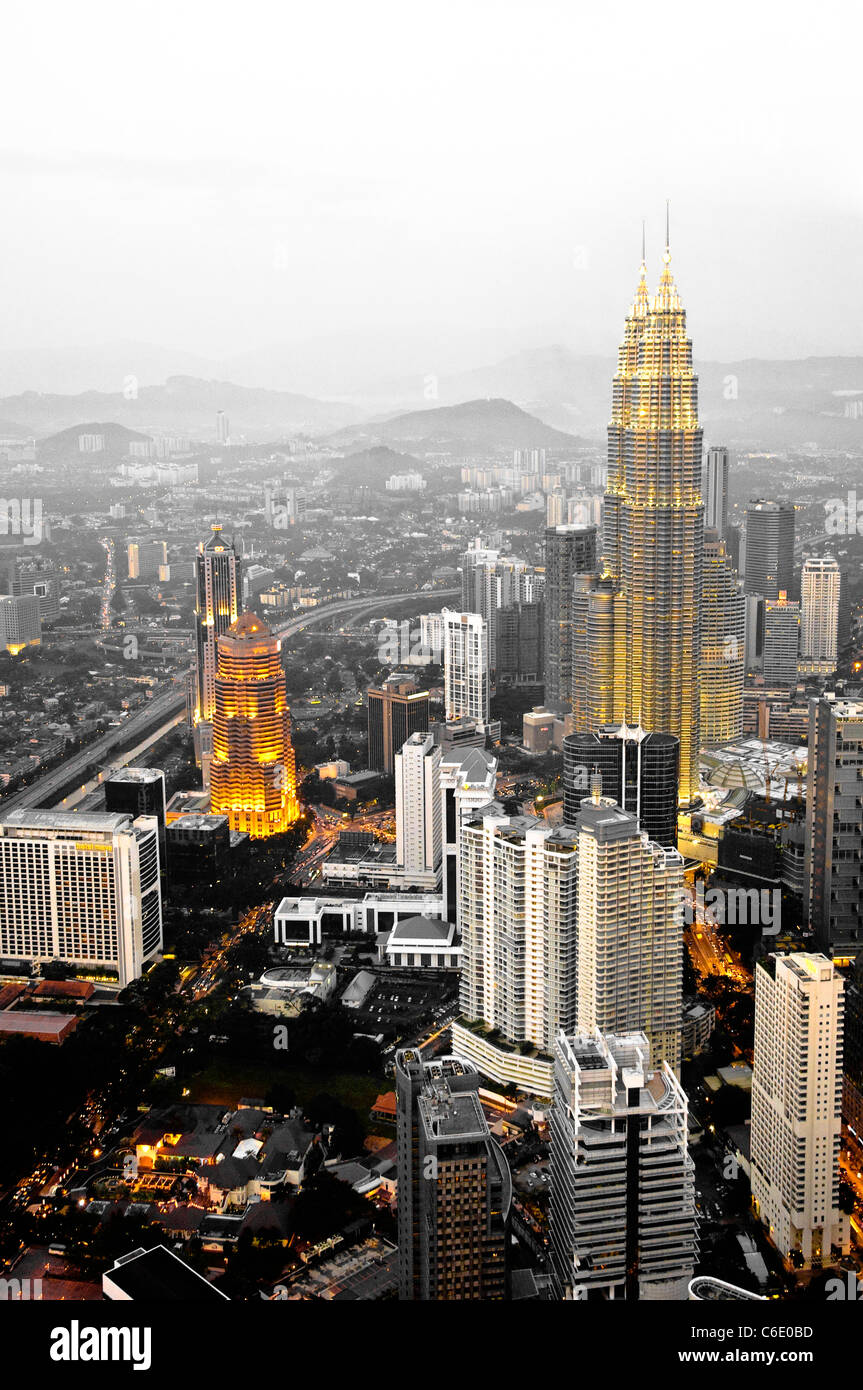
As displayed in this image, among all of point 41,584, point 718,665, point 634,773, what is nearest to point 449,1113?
point 634,773

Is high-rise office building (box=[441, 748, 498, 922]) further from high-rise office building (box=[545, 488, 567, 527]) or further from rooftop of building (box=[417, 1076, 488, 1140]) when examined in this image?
high-rise office building (box=[545, 488, 567, 527])

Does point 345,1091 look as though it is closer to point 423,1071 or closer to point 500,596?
point 423,1071

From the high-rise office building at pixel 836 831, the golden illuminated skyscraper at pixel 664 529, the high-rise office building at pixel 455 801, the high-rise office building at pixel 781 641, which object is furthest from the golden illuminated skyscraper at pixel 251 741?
the high-rise office building at pixel 781 641

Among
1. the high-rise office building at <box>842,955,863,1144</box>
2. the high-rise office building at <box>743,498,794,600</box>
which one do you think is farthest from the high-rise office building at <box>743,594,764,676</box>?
the high-rise office building at <box>842,955,863,1144</box>

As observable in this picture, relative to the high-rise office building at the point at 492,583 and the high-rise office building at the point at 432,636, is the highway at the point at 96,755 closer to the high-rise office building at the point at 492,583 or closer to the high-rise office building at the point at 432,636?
the high-rise office building at the point at 432,636

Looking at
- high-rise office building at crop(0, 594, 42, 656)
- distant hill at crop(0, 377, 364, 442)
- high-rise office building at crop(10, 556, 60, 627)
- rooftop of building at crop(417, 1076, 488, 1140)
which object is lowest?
rooftop of building at crop(417, 1076, 488, 1140)
